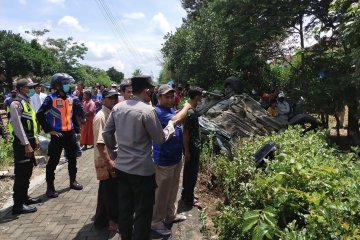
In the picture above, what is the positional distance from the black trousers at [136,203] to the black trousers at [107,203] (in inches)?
24.7

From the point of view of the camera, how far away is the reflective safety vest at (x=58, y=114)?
549 centimetres

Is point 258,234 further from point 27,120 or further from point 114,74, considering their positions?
point 114,74

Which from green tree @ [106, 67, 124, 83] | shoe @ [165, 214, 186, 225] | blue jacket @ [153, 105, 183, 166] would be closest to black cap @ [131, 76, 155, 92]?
blue jacket @ [153, 105, 183, 166]

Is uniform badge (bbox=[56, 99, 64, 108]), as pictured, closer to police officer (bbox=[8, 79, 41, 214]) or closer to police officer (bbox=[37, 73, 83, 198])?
police officer (bbox=[37, 73, 83, 198])

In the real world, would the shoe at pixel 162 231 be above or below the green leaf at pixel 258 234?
below

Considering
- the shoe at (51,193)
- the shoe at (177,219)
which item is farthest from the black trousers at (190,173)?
the shoe at (51,193)

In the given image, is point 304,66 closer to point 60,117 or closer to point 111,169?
point 60,117

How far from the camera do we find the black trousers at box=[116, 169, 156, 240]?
349 cm

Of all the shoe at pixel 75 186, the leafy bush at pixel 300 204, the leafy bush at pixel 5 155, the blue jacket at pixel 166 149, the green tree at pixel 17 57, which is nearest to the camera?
the leafy bush at pixel 300 204

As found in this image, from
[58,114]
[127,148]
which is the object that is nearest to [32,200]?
[58,114]

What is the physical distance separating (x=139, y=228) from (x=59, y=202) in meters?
2.39

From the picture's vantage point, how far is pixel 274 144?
4.64m

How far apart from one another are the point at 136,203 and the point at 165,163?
79 cm

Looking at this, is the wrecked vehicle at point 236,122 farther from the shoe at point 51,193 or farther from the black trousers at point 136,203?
the black trousers at point 136,203
